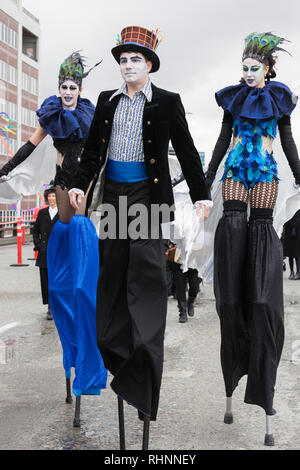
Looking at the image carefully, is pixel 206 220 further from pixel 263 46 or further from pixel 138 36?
pixel 138 36

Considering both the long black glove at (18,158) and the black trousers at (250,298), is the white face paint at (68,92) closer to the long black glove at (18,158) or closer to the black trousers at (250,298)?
the long black glove at (18,158)

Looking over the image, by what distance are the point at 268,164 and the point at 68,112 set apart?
5.04 feet

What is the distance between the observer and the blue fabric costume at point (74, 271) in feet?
13.0

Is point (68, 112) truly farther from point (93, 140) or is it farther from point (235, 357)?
point (235, 357)

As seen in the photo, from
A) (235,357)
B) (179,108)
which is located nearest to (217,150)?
(179,108)

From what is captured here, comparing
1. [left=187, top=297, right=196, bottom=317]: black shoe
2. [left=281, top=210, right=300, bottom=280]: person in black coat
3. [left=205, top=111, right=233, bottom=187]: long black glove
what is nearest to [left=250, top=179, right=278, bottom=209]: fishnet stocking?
[left=205, top=111, right=233, bottom=187]: long black glove

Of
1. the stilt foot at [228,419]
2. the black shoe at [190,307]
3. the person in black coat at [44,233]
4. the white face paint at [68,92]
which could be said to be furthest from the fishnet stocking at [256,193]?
the person in black coat at [44,233]

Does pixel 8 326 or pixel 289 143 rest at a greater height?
pixel 289 143

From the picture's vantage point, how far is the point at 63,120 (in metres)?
4.64

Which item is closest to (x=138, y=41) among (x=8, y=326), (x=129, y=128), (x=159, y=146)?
(x=129, y=128)

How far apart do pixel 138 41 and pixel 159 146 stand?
2.01 ft

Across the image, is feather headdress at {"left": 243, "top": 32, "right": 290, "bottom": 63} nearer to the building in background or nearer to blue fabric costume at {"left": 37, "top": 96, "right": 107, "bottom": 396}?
blue fabric costume at {"left": 37, "top": 96, "right": 107, "bottom": 396}

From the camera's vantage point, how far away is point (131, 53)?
362 centimetres

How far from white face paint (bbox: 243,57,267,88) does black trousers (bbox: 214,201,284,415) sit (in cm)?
81
